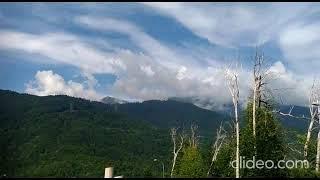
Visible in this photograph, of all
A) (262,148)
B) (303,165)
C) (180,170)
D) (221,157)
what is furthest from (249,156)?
(180,170)

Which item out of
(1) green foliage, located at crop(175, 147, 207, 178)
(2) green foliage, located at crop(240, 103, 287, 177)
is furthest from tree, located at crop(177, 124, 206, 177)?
(2) green foliage, located at crop(240, 103, 287, 177)

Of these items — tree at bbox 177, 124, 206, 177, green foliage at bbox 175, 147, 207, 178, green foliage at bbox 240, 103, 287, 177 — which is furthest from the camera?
green foliage at bbox 175, 147, 207, 178

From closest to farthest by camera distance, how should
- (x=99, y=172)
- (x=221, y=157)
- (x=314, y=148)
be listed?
(x=314, y=148)
(x=221, y=157)
(x=99, y=172)

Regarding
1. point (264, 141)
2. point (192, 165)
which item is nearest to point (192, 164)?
point (192, 165)

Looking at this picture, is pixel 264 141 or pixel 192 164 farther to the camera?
pixel 192 164

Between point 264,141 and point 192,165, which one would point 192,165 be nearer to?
point 192,165

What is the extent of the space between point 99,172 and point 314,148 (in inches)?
5565

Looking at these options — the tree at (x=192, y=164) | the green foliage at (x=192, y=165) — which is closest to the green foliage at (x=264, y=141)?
the tree at (x=192, y=164)

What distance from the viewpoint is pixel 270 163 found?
53.3 m

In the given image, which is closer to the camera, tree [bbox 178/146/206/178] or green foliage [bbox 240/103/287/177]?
green foliage [bbox 240/103/287/177]

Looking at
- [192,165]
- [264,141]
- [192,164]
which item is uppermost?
[264,141]

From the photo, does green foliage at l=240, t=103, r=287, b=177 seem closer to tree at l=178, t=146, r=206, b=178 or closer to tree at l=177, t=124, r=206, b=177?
tree at l=177, t=124, r=206, b=177

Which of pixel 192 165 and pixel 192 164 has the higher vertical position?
pixel 192 164

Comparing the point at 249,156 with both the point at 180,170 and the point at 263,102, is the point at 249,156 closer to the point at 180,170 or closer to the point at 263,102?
the point at 263,102
